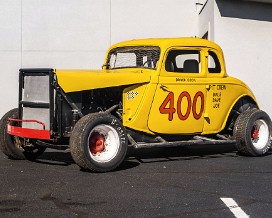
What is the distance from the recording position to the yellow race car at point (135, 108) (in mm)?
7922

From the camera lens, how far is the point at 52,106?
795 cm

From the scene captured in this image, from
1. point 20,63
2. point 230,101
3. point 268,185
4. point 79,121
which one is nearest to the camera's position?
point 268,185

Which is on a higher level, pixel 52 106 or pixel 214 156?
pixel 52 106

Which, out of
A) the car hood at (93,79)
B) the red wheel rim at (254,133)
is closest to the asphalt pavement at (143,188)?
the red wheel rim at (254,133)

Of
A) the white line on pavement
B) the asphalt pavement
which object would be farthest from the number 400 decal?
the white line on pavement

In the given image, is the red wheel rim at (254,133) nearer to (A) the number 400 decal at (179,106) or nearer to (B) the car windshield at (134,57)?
(A) the number 400 decal at (179,106)

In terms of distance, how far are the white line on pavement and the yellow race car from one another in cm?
224

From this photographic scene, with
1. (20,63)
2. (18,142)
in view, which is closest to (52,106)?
(18,142)

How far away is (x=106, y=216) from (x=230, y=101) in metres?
4.78

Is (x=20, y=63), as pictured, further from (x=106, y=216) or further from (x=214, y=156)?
(x=106, y=216)

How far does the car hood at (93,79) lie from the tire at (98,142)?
45cm

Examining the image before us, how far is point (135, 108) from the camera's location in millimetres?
8523

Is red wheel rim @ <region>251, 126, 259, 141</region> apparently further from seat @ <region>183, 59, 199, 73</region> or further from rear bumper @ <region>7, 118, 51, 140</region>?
rear bumper @ <region>7, 118, 51, 140</region>

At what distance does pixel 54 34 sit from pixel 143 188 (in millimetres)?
9413
